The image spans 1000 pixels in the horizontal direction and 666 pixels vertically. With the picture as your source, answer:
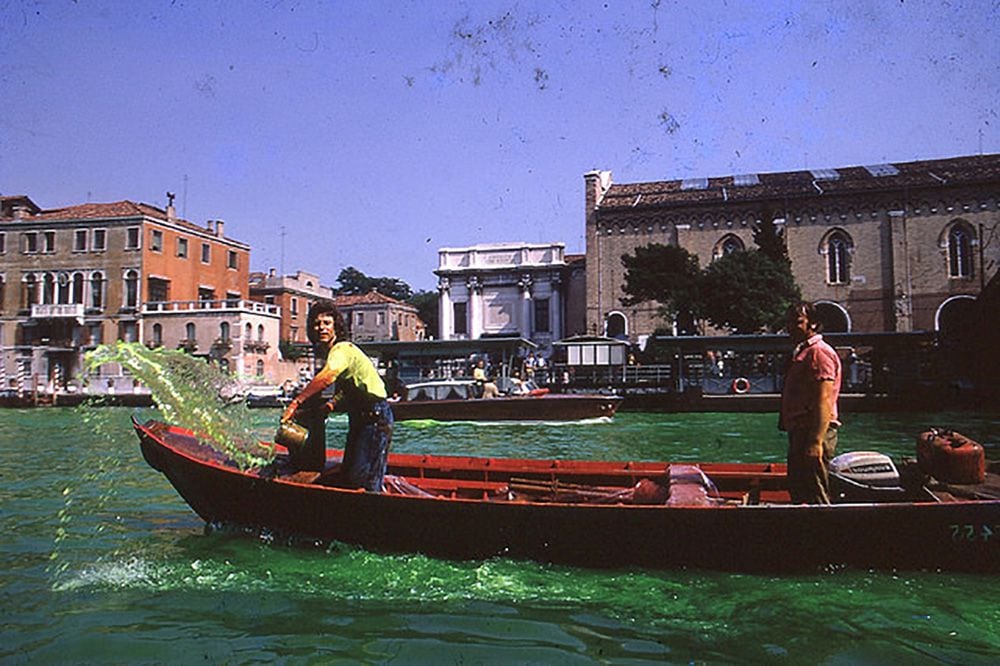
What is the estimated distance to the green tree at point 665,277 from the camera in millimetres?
35062

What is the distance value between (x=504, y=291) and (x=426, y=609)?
138 feet

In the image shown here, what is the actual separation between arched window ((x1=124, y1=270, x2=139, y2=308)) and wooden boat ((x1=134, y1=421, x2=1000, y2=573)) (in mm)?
40105

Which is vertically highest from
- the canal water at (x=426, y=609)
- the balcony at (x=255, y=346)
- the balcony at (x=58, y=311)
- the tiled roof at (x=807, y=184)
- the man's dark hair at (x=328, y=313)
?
the tiled roof at (x=807, y=184)

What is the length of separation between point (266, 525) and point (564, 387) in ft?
82.0

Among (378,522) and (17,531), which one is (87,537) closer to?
(17,531)

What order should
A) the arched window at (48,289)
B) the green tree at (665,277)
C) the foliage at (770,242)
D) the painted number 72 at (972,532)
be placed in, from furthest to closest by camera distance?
the arched window at (48,289), the foliage at (770,242), the green tree at (665,277), the painted number 72 at (972,532)

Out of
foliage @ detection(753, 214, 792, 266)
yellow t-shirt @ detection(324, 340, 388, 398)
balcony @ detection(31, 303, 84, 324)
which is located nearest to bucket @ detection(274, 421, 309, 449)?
yellow t-shirt @ detection(324, 340, 388, 398)

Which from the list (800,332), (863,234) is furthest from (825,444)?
(863,234)

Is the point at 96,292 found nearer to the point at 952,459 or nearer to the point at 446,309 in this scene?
the point at 446,309

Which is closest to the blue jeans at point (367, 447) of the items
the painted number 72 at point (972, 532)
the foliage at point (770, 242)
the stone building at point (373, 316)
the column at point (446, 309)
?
the painted number 72 at point (972, 532)

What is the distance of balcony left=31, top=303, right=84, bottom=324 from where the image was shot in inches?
1695

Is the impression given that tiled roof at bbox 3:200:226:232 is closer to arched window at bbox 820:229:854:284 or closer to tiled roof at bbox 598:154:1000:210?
tiled roof at bbox 598:154:1000:210

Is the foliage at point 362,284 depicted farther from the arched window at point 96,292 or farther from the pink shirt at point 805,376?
the pink shirt at point 805,376

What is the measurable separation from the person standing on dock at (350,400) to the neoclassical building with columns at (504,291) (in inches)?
1577
